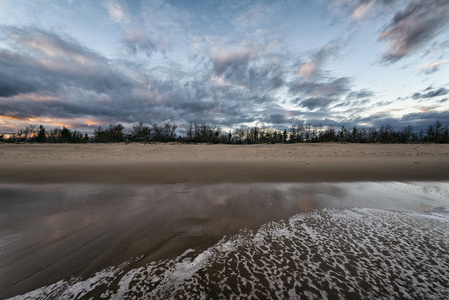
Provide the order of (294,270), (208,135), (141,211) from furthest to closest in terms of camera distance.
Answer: (208,135), (141,211), (294,270)

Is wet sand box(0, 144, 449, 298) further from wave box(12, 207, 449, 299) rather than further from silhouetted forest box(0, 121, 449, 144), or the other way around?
silhouetted forest box(0, 121, 449, 144)

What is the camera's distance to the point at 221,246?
2328 mm

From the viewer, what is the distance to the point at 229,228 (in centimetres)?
283

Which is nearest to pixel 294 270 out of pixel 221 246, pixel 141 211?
pixel 221 246

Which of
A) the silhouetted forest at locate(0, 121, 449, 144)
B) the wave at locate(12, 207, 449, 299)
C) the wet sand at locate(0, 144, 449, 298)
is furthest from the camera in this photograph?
the silhouetted forest at locate(0, 121, 449, 144)

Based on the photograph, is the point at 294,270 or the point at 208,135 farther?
the point at 208,135

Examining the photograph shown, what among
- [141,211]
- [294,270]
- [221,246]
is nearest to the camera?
[294,270]

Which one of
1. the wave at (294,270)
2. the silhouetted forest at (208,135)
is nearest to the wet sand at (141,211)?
the wave at (294,270)

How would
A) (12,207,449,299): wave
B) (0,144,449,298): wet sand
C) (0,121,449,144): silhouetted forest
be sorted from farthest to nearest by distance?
(0,121,449,144): silhouetted forest → (0,144,449,298): wet sand → (12,207,449,299): wave

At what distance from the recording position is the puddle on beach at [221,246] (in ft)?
5.49

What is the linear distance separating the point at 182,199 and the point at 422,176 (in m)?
9.86

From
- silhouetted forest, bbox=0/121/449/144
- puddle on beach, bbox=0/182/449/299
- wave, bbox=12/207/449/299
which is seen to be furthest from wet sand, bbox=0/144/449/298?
silhouetted forest, bbox=0/121/449/144

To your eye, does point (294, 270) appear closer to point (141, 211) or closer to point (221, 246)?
point (221, 246)

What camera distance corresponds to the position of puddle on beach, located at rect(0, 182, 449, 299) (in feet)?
5.49
